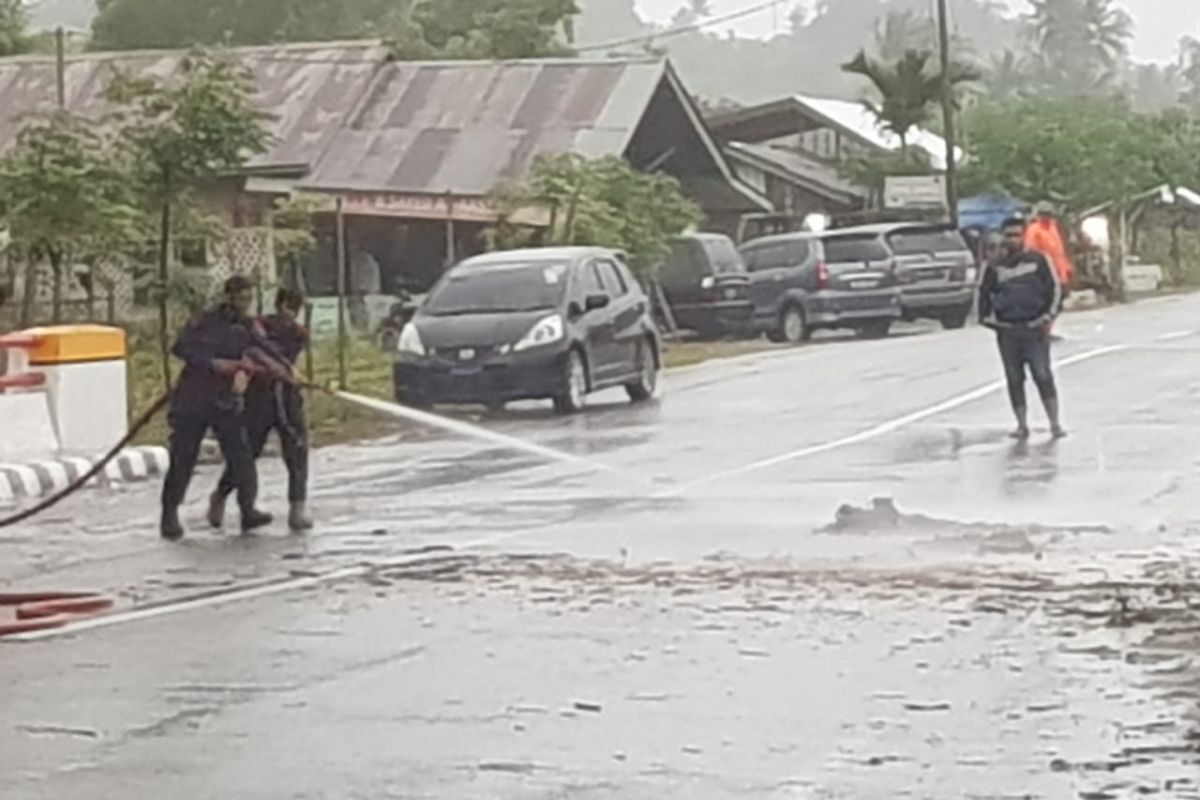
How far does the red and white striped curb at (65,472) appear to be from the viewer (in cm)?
2002

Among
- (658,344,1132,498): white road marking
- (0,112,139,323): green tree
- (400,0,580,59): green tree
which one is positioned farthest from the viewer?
(400,0,580,59): green tree

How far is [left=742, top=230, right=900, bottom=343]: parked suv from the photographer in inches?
1610

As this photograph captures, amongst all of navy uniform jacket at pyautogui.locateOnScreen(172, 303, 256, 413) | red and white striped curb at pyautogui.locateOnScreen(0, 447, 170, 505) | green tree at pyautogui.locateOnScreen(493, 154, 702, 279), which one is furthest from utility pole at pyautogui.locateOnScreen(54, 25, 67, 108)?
navy uniform jacket at pyautogui.locateOnScreen(172, 303, 256, 413)

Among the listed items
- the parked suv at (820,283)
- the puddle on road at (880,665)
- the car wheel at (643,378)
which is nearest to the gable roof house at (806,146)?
the parked suv at (820,283)

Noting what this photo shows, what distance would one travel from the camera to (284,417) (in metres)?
16.8

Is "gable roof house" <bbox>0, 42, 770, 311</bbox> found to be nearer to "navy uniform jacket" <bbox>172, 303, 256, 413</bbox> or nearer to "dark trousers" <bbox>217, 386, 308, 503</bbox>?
"dark trousers" <bbox>217, 386, 308, 503</bbox>

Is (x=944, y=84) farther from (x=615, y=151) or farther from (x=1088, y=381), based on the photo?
(x=1088, y=381)

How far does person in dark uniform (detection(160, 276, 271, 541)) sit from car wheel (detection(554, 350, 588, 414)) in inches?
402

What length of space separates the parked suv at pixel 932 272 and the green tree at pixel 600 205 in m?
3.76

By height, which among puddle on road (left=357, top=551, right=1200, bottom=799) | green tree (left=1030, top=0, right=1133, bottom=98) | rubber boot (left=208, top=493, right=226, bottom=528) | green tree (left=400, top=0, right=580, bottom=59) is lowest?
puddle on road (left=357, top=551, right=1200, bottom=799)

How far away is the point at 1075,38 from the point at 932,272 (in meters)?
78.1

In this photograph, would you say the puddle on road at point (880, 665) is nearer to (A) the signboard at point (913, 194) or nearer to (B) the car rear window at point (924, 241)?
(B) the car rear window at point (924, 241)

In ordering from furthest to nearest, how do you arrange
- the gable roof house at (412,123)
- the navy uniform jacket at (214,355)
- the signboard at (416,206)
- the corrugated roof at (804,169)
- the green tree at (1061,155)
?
the green tree at (1061,155) < the corrugated roof at (804,169) < the gable roof house at (412,123) < the signboard at (416,206) < the navy uniform jacket at (214,355)

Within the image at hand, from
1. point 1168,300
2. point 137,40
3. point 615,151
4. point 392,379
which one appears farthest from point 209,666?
point 137,40
